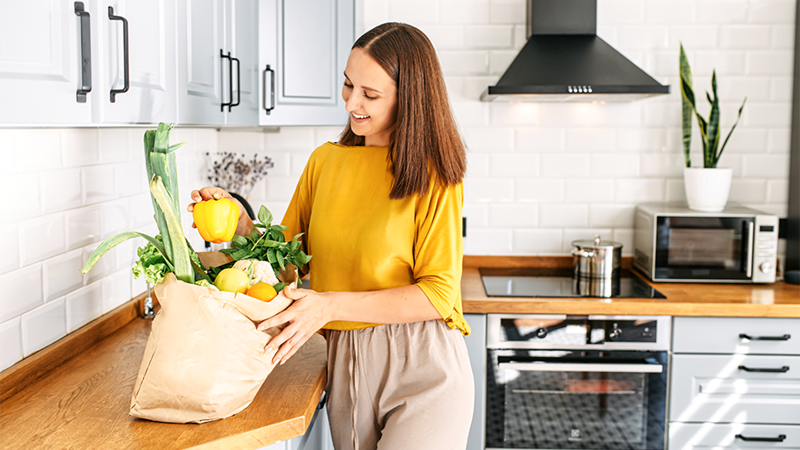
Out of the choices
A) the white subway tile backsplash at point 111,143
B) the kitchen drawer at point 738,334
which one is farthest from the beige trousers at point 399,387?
the kitchen drawer at point 738,334

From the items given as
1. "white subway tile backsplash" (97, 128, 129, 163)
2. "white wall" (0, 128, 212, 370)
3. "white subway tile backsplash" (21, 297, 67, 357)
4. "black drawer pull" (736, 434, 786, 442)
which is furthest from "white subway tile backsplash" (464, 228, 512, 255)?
"white subway tile backsplash" (21, 297, 67, 357)

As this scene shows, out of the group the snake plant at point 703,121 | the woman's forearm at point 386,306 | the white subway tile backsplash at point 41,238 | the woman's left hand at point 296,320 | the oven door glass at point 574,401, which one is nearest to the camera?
the woman's left hand at point 296,320

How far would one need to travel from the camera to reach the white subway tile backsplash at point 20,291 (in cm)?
132

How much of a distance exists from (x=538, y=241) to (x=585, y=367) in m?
0.72

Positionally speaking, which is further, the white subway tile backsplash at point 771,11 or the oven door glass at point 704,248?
the white subway tile backsplash at point 771,11

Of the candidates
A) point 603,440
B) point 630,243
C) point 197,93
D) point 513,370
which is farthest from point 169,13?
point 630,243

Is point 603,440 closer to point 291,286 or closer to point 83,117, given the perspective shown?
point 291,286

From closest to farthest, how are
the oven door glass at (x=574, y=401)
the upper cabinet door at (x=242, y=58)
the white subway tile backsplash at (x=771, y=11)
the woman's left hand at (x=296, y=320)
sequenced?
the woman's left hand at (x=296, y=320) → the upper cabinet door at (x=242, y=58) → the oven door glass at (x=574, y=401) → the white subway tile backsplash at (x=771, y=11)

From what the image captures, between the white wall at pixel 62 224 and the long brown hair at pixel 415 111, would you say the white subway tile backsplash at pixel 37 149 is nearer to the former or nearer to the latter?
the white wall at pixel 62 224

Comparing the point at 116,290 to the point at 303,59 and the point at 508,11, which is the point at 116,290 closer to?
the point at 303,59

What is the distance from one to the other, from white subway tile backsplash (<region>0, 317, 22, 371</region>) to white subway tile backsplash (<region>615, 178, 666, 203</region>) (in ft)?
7.58

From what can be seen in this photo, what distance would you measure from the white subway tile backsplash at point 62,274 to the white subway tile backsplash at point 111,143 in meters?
0.29

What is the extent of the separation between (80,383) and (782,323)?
2213 millimetres

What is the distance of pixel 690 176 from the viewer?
256 cm
